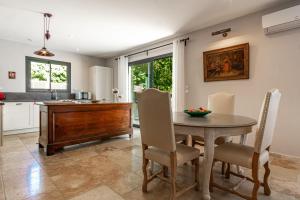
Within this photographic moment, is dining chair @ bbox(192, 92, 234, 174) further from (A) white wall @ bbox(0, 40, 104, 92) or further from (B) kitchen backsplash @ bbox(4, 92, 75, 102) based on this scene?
(A) white wall @ bbox(0, 40, 104, 92)

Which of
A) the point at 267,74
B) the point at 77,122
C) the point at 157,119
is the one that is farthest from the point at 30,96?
the point at 267,74

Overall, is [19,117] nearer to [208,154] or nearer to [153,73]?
[153,73]

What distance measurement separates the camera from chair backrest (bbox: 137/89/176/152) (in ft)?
A: 4.81

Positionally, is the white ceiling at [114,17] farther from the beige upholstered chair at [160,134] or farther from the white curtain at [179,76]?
the beige upholstered chair at [160,134]

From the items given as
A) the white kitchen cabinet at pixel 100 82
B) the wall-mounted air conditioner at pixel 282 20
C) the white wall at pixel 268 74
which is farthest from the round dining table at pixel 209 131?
the white kitchen cabinet at pixel 100 82

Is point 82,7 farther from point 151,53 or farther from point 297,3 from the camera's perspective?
point 297,3

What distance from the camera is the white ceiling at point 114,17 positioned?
2.73m

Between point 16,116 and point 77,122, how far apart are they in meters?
2.26

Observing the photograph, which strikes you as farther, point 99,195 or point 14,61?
point 14,61

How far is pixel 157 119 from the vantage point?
1.54 meters

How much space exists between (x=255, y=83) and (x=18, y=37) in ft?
18.0

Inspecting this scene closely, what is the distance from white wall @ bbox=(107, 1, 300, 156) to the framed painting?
9 centimetres

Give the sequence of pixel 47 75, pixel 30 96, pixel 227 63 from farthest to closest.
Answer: pixel 47 75, pixel 30 96, pixel 227 63

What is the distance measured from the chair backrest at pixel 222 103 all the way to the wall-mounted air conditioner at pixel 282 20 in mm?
1347
